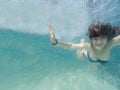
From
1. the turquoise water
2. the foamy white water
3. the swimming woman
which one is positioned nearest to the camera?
the swimming woman

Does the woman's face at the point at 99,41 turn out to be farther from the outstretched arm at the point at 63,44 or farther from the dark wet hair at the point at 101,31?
the outstretched arm at the point at 63,44

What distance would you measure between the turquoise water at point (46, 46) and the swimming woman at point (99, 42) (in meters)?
2.59

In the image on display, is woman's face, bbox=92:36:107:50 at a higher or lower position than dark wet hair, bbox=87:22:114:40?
lower

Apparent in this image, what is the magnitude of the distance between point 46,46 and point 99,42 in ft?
21.1

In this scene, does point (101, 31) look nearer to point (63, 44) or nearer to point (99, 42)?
point (99, 42)

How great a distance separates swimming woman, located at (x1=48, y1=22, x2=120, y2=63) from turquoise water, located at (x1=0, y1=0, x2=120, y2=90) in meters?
2.59

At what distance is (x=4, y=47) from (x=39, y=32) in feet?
6.22

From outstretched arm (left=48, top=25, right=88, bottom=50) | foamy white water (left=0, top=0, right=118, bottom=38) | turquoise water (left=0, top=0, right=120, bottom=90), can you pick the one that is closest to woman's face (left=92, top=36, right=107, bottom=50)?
outstretched arm (left=48, top=25, right=88, bottom=50)

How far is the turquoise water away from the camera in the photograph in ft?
33.5

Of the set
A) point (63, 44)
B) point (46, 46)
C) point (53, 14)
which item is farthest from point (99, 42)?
point (46, 46)

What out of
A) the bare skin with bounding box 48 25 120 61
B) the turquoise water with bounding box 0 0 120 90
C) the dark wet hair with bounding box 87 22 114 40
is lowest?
the turquoise water with bounding box 0 0 120 90

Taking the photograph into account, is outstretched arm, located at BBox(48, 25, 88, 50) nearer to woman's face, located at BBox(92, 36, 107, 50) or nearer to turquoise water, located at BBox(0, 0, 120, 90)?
woman's face, located at BBox(92, 36, 107, 50)

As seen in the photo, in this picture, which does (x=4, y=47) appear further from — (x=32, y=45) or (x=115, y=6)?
(x=115, y=6)

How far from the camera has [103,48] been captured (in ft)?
23.6
